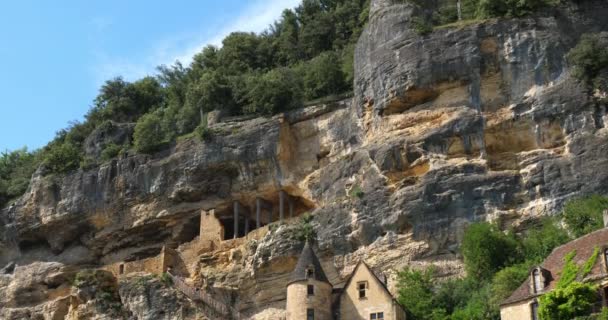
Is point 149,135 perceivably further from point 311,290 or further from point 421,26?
point 311,290

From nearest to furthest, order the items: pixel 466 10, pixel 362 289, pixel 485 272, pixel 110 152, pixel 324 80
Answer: pixel 485 272 < pixel 362 289 < pixel 466 10 < pixel 324 80 < pixel 110 152

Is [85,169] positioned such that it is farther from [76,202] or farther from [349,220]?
[349,220]

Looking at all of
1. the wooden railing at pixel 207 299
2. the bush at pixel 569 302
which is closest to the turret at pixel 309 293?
the wooden railing at pixel 207 299

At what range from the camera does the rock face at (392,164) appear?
41.3m

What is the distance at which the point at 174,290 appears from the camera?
47.0 m

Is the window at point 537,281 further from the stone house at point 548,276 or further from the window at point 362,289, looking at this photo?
the window at point 362,289

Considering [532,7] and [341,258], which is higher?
[532,7]

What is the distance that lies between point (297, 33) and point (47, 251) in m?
21.6

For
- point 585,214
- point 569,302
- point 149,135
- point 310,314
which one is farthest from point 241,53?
point 569,302

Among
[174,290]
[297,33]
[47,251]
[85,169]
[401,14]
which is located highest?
[297,33]

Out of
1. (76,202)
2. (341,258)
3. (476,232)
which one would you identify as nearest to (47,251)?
(76,202)

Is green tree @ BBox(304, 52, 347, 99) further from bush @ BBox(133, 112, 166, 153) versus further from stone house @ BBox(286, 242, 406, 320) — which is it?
stone house @ BBox(286, 242, 406, 320)

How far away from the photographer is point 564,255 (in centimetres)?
3462

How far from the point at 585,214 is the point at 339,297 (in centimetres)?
996
